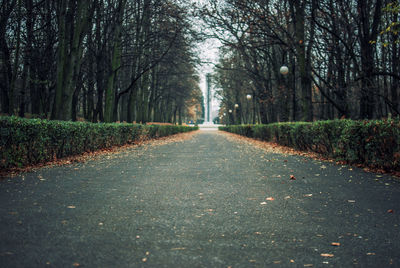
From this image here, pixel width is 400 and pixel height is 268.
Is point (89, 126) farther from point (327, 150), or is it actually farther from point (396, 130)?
point (396, 130)

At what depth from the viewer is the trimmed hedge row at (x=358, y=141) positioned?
6.73 meters

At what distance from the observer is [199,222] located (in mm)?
3453

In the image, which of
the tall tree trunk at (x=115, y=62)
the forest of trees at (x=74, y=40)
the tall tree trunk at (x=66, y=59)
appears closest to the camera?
the tall tree trunk at (x=66, y=59)

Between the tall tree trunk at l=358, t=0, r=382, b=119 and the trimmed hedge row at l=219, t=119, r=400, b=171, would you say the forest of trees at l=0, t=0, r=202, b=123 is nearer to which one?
the tall tree trunk at l=358, t=0, r=382, b=119

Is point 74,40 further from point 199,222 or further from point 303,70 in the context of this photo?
point 199,222

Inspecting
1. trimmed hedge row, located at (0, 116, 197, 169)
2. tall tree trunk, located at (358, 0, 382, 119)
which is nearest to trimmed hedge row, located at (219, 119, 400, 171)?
tall tree trunk, located at (358, 0, 382, 119)

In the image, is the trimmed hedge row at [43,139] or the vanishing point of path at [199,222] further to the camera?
the trimmed hedge row at [43,139]

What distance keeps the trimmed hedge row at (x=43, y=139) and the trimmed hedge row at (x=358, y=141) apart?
8332 millimetres

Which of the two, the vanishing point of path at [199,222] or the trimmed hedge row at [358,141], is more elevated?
the trimmed hedge row at [358,141]

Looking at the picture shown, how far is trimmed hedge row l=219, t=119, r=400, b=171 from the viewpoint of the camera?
6727 mm

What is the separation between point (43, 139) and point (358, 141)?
836 centimetres

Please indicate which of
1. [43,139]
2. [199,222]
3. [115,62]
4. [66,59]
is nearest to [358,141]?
[199,222]

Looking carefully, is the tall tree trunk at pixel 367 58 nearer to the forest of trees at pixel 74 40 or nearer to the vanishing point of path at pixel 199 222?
the vanishing point of path at pixel 199 222

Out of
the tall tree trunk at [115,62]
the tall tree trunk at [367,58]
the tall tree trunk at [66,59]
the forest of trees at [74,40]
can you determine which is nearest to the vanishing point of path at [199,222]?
the tall tree trunk at [66,59]
